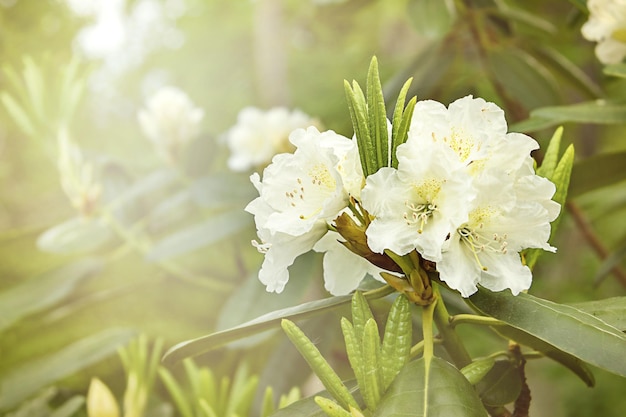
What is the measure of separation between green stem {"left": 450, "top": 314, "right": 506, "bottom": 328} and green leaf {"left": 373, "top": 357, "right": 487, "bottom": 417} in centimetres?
5

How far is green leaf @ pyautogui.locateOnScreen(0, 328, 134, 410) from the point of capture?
82 centimetres

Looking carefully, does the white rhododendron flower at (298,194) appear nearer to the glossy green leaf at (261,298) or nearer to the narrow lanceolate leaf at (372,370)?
the narrow lanceolate leaf at (372,370)

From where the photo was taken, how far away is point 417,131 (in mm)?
392

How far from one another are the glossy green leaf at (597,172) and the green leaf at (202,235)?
46 cm

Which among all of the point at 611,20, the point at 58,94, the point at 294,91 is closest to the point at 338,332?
the point at 611,20

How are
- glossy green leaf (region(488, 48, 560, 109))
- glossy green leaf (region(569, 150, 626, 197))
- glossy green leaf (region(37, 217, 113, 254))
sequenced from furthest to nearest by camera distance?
glossy green leaf (region(37, 217, 113, 254)) → glossy green leaf (region(488, 48, 560, 109)) → glossy green leaf (region(569, 150, 626, 197))

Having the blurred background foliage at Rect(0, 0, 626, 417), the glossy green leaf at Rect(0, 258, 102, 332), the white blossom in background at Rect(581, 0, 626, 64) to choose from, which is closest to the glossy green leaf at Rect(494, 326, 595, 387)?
the blurred background foliage at Rect(0, 0, 626, 417)

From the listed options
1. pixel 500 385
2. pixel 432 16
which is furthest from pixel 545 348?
pixel 432 16

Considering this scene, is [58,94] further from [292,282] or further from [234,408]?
[234,408]

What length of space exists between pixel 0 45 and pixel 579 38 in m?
1.14

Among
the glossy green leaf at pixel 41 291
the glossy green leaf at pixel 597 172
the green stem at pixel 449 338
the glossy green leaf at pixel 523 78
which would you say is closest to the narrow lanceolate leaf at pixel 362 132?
the green stem at pixel 449 338

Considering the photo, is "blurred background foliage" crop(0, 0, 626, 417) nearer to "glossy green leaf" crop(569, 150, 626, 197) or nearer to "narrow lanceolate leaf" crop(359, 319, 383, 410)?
"glossy green leaf" crop(569, 150, 626, 197)

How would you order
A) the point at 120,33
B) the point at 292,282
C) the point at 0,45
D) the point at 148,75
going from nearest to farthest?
the point at 292,282 < the point at 0,45 < the point at 120,33 < the point at 148,75

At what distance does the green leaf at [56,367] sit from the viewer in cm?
82
